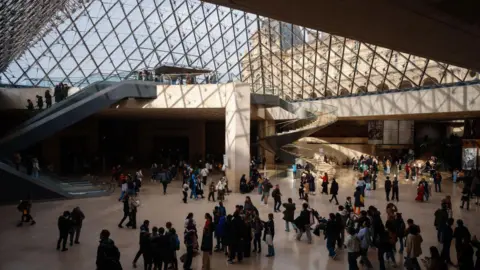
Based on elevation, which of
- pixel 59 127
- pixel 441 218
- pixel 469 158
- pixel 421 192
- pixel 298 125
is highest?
pixel 298 125

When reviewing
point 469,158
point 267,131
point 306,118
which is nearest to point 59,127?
point 306,118

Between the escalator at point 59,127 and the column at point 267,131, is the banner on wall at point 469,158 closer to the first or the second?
the column at point 267,131

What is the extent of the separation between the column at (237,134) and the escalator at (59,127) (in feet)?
13.4

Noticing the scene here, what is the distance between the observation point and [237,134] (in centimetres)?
1786

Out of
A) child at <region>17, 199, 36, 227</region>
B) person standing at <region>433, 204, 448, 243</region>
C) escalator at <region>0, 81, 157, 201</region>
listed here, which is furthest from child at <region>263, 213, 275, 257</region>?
escalator at <region>0, 81, 157, 201</region>

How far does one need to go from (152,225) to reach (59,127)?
26.4 ft

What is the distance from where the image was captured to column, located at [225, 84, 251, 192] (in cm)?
A: 1778

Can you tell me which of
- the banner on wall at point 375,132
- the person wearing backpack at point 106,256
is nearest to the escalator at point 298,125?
the banner on wall at point 375,132

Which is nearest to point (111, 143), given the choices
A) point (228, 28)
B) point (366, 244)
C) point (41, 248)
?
point (228, 28)

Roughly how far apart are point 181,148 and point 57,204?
19.2 meters

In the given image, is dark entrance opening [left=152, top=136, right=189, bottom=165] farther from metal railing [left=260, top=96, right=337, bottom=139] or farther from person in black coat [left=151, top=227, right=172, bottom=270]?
person in black coat [left=151, top=227, right=172, bottom=270]

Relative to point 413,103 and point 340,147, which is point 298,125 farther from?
point 340,147

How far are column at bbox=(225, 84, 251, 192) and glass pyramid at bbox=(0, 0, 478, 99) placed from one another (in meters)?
10.3

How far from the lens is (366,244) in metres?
7.32
